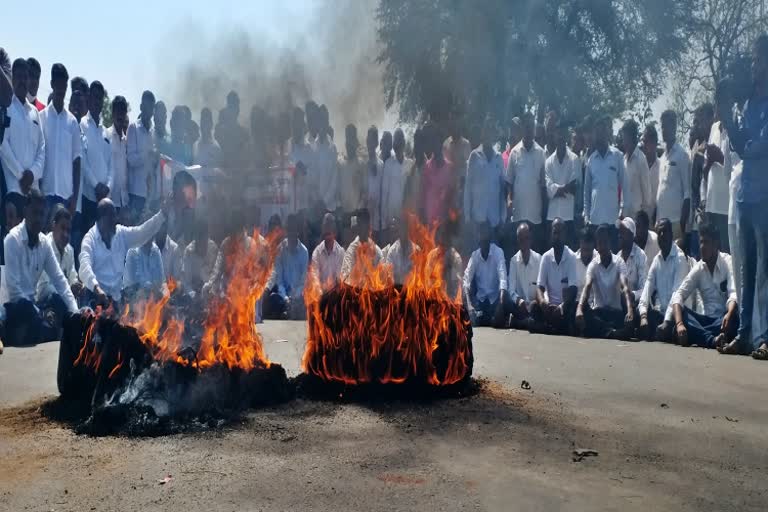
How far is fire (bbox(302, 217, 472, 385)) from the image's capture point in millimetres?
6781

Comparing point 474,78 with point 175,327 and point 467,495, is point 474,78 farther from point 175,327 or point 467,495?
point 467,495

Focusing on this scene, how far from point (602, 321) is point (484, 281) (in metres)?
2.09

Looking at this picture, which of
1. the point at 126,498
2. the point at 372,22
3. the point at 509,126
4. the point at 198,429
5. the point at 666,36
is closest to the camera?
the point at 126,498

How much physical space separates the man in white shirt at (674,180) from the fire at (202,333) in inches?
299

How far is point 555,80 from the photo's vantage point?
15461 millimetres

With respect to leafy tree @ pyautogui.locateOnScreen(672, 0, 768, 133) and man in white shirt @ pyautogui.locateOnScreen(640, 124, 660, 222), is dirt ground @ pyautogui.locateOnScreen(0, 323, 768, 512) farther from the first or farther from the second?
leafy tree @ pyautogui.locateOnScreen(672, 0, 768, 133)

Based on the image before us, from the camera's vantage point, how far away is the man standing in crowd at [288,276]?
12984mm

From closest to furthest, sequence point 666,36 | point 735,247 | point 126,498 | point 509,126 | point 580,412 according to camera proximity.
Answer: point 126,498 < point 580,412 < point 735,247 < point 509,126 < point 666,36

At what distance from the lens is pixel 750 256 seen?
9375 mm

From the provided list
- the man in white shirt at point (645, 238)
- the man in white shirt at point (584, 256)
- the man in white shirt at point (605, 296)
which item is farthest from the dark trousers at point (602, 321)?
the man in white shirt at point (645, 238)

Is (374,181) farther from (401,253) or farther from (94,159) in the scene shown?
(94,159)

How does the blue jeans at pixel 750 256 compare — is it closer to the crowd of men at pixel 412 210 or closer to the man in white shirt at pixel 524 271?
the crowd of men at pixel 412 210

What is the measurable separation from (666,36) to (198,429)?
45.1ft

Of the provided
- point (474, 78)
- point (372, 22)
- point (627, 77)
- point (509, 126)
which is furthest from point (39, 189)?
point (627, 77)
